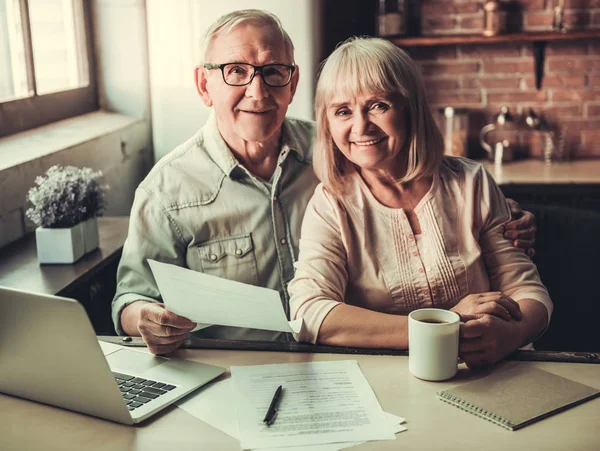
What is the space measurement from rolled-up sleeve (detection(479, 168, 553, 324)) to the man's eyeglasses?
0.56 meters

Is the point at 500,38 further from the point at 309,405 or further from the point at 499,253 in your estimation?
the point at 309,405

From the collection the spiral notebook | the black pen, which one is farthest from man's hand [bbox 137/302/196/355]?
the spiral notebook

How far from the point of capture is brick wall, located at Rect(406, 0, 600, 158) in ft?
11.7

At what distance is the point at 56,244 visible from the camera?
183cm

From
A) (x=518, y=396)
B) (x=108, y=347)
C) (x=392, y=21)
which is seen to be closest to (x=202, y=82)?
(x=108, y=347)

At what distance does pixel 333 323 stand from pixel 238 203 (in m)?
0.51

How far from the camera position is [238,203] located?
1.79 m

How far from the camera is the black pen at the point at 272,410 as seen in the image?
108 centimetres

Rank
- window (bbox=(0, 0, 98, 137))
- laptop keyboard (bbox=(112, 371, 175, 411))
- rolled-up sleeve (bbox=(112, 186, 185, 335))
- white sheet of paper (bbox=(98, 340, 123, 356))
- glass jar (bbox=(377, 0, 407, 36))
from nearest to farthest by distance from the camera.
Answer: laptop keyboard (bbox=(112, 371, 175, 411)), white sheet of paper (bbox=(98, 340, 123, 356)), rolled-up sleeve (bbox=(112, 186, 185, 335)), window (bbox=(0, 0, 98, 137)), glass jar (bbox=(377, 0, 407, 36))

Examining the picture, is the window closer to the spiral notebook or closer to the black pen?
the black pen


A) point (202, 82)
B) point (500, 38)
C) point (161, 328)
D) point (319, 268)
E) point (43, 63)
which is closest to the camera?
point (161, 328)

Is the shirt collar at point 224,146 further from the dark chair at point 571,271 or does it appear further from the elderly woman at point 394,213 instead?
the dark chair at point 571,271

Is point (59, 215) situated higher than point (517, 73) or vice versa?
point (517, 73)

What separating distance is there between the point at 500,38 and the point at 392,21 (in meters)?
0.53
